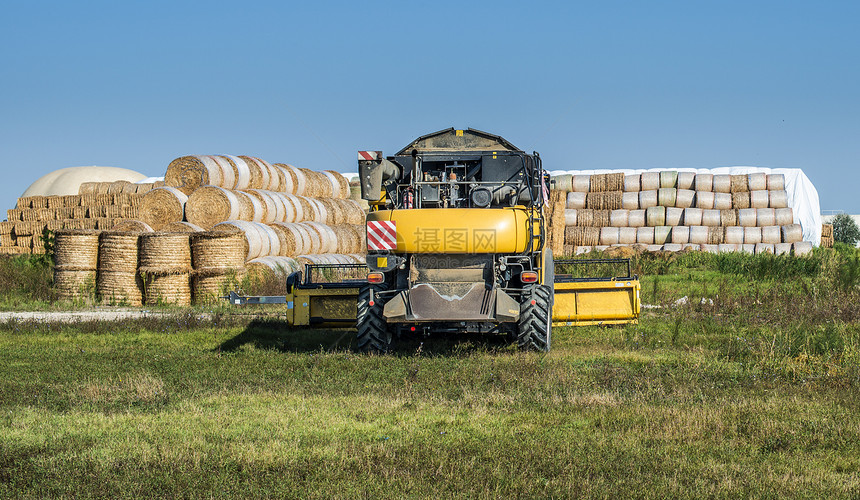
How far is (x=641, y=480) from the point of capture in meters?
4.69

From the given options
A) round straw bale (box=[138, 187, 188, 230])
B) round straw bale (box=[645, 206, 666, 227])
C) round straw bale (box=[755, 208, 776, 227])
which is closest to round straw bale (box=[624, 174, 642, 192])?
round straw bale (box=[645, 206, 666, 227])

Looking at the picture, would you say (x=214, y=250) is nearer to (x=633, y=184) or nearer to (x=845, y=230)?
(x=633, y=184)

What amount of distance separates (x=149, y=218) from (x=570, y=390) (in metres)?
16.7

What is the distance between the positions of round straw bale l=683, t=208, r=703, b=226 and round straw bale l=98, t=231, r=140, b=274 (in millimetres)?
20560

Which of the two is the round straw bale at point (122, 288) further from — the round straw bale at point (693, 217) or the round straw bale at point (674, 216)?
the round straw bale at point (693, 217)

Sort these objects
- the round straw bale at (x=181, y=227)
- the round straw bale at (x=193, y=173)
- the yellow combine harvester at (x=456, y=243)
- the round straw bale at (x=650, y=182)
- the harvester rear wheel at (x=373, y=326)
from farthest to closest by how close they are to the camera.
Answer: the round straw bale at (x=650, y=182) → the round straw bale at (x=193, y=173) → the round straw bale at (x=181, y=227) → the harvester rear wheel at (x=373, y=326) → the yellow combine harvester at (x=456, y=243)

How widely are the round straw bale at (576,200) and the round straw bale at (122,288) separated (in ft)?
61.9

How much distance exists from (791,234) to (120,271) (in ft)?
77.3

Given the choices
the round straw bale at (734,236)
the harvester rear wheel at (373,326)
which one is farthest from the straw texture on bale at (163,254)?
the round straw bale at (734,236)

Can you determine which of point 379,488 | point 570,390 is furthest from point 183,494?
point 570,390

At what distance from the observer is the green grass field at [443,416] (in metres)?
4.70

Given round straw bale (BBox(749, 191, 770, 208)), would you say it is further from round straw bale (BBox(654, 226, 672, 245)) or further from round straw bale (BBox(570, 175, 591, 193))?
round straw bale (BBox(570, 175, 591, 193))

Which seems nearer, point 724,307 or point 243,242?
point 724,307

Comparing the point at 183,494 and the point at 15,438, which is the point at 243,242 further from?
the point at 183,494
